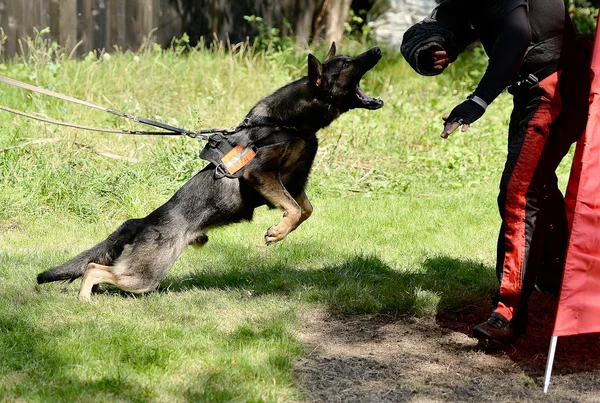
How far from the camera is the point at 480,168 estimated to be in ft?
31.4

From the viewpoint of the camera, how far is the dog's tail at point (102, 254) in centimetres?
535

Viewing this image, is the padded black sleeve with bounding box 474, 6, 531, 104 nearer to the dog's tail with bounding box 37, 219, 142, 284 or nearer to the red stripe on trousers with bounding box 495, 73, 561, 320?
the red stripe on trousers with bounding box 495, 73, 561, 320

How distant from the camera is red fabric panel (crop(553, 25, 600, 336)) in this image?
3867mm

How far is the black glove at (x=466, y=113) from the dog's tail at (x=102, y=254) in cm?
229

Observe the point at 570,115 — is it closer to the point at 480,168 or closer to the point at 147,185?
the point at 147,185

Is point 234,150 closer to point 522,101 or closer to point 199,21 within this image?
point 522,101

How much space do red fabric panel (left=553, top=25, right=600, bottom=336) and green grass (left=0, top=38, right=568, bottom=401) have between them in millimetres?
1384

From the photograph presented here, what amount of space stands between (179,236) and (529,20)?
8.36 ft

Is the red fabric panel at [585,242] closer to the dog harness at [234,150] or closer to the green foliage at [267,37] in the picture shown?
the dog harness at [234,150]

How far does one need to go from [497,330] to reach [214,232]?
3201mm

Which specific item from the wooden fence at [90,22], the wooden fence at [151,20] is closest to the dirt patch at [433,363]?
the wooden fence at [151,20]

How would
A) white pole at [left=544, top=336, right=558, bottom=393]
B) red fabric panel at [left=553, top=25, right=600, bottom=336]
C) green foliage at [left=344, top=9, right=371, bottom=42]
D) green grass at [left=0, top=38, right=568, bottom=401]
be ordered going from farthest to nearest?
green foliage at [left=344, top=9, right=371, bottom=42] → green grass at [left=0, top=38, right=568, bottom=401] → white pole at [left=544, top=336, right=558, bottom=393] → red fabric panel at [left=553, top=25, right=600, bottom=336]

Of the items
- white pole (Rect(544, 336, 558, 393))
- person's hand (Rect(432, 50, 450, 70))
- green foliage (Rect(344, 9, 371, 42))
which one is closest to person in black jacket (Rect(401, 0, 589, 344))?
person's hand (Rect(432, 50, 450, 70))

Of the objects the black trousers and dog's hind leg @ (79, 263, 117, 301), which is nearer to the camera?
the black trousers
